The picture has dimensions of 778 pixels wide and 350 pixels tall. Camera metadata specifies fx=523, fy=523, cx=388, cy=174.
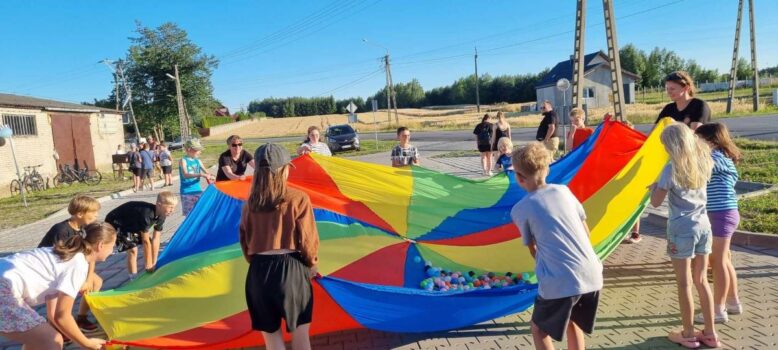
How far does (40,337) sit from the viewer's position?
3158mm

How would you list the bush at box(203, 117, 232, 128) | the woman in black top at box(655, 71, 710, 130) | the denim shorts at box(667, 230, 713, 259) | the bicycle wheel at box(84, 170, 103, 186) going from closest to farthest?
the denim shorts at box(667, 230, 713, 259), the woman in black top at box(655, 71, 710, 130), the bicycle wheel at box(84, 170, 103, 186), the bush at box(203, 117, 232, 128)

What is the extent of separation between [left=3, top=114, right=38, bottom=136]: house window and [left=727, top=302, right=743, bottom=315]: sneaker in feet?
70.1

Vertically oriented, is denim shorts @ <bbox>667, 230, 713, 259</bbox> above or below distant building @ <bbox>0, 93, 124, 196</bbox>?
below

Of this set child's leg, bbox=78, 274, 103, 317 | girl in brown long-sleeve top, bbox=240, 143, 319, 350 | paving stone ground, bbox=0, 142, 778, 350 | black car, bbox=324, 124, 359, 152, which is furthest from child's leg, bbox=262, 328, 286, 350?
black car, bbox=324, 124, 359, 152

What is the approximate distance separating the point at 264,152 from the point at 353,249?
79.7 inches

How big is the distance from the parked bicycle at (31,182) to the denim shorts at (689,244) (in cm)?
2066

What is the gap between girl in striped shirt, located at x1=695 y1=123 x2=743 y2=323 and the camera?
3684mm

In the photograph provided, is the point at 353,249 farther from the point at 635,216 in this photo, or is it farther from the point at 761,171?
the point at 761,171

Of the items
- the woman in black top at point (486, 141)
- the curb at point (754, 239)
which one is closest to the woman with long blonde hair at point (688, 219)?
the curb at point (754, 239)

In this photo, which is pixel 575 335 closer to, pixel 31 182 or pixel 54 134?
pixel 31 182

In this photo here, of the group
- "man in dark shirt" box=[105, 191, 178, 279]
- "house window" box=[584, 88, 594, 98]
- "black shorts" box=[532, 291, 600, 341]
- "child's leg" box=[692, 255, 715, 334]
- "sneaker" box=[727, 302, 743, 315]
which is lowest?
"sneaker" box=[727, 302, 743, 315]

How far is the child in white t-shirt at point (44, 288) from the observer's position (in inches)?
121

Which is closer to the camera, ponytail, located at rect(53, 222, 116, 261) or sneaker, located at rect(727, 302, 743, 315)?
ponytail, located at rect(53, 222, 116, 261)

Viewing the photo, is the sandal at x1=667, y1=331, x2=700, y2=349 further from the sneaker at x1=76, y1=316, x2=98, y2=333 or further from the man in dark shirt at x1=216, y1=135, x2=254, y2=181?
the man in dark shirt at x1=216, y1=135, x2=254, y2=181
